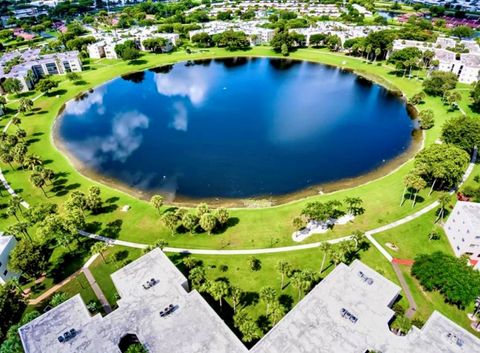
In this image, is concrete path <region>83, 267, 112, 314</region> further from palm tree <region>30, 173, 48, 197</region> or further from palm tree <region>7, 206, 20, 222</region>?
palm tree <region>30, 173, 48, 197</region>

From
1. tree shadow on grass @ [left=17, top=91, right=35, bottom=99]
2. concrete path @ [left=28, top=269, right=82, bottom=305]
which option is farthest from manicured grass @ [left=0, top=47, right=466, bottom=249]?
tree shadow on grass @ [left=17, top=91, right=35, bottom=99]

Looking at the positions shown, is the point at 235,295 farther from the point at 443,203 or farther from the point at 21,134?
the point at 21,134

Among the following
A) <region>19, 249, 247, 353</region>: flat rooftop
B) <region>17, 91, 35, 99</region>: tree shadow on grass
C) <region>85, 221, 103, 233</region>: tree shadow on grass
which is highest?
<region>19, 249, 247, 353</region>: flat rooftop

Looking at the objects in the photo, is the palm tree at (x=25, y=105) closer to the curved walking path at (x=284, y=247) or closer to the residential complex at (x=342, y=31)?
the curved walking path at (x=284, y=247)

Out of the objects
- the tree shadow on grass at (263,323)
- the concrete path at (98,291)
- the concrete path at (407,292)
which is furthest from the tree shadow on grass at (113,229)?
the concrete path at (407,292)

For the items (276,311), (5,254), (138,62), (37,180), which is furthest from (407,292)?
(138,62)

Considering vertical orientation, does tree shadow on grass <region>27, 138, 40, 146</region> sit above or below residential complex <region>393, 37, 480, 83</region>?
below
